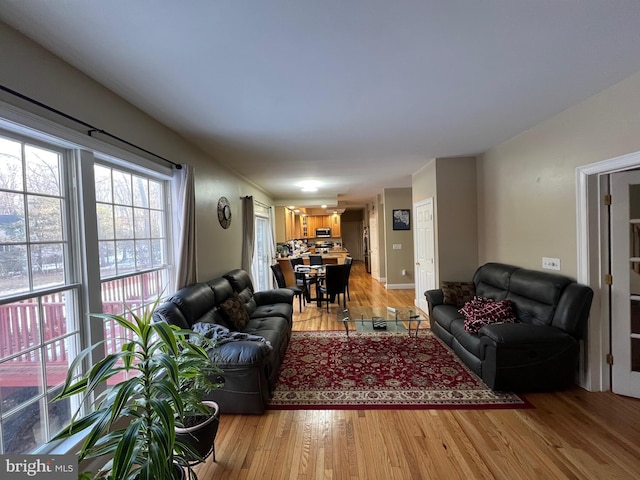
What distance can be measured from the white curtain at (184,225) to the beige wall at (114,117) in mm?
242

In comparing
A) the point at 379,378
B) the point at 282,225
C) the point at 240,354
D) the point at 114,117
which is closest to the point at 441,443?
the point at 379,378

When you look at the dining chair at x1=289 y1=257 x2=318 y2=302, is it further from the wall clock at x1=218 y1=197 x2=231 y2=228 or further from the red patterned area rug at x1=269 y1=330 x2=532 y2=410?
the wall clock at x1=218 y1=197 x2=231 y2=228

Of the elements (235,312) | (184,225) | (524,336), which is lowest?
(524,336)

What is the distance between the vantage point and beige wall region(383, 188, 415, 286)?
6957mm

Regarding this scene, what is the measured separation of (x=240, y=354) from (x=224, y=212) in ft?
7.48

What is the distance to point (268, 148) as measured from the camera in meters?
3.43

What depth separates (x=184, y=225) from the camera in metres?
2.72

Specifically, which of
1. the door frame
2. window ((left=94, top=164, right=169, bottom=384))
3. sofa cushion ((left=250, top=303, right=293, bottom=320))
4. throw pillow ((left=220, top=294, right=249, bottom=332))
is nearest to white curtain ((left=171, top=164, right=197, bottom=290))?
window ((left=94, top=164, right=169, bottom=384))

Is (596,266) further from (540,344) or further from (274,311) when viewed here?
(274,311)

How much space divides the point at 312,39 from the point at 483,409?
299cm

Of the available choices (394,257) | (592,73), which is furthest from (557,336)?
(394,257)

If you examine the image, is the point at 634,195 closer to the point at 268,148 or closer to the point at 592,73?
the point at 592,73

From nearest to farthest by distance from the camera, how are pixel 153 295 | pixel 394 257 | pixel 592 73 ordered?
pixel 592 73 → pixel 153 295 → pixel 394 257

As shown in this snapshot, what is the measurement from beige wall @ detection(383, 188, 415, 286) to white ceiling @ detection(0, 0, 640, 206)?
3.95 metres
